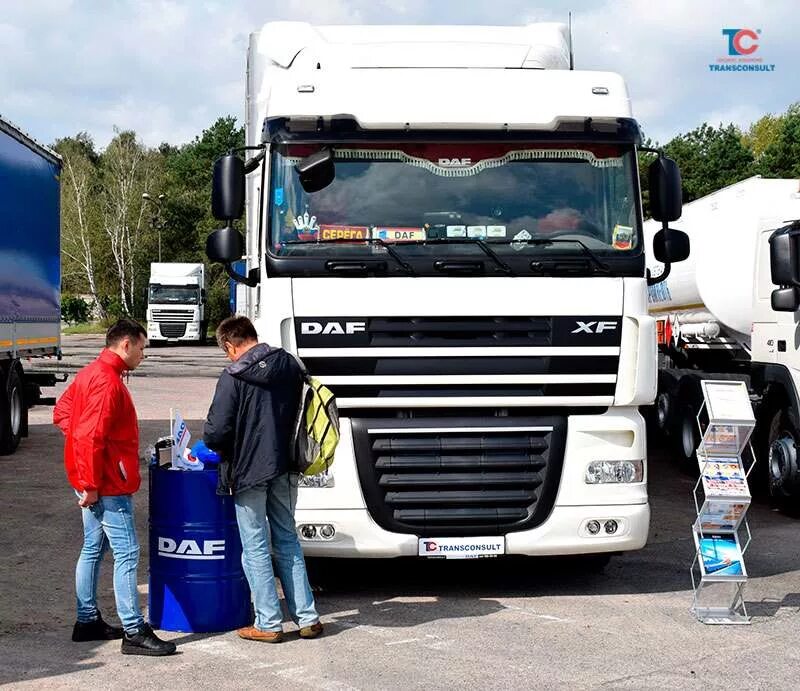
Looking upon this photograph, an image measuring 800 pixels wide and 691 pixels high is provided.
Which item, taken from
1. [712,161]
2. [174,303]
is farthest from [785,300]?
[712,161]

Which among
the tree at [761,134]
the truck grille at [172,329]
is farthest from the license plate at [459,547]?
the tree at [761,134]

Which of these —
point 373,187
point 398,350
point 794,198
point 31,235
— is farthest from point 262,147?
point 31,235

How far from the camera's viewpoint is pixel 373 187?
7.82 meters

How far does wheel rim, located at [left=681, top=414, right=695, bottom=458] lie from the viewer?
14320 millimetres

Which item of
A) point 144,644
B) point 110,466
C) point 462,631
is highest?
point 110,466

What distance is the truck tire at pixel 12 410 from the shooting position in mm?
14930

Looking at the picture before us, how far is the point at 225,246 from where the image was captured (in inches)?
314

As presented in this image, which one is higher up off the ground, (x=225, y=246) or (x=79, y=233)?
(x=79, y=233)

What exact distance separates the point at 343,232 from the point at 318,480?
1.55 meters

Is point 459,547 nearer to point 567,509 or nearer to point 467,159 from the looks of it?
point 567,509

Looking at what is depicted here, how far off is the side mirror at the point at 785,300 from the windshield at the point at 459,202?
3.47 meters

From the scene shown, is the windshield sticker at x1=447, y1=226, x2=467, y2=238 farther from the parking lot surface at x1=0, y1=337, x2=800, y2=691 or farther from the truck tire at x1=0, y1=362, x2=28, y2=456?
the truck tire at x1=0, y1=362, x2=28, y2=456

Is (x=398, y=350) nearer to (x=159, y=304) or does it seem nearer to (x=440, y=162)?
(x=440, y=162)

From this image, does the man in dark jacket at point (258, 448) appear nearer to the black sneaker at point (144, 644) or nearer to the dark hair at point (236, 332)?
the dark hair at point (236, 332)
